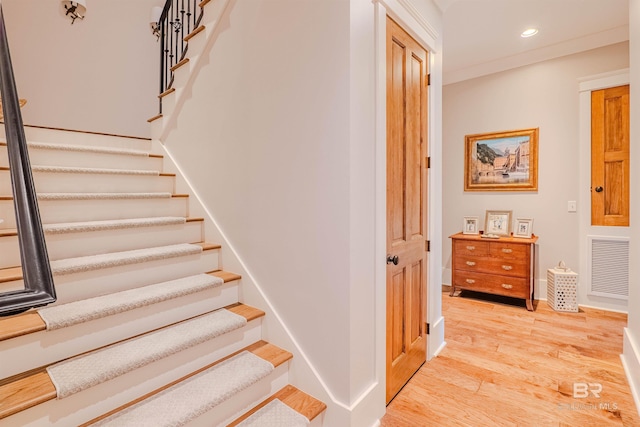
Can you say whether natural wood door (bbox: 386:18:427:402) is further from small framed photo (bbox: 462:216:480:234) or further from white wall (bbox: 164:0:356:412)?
small framed photo (bbox: 462:216:480:234)

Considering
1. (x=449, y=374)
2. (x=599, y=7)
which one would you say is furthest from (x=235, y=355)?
(x=599, y=7)

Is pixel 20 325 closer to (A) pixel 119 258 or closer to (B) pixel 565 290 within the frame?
(A) pixel 119 258

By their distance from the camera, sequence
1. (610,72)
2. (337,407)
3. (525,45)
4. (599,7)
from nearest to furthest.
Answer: (337,407), (599,7), (610,72), (525,45)

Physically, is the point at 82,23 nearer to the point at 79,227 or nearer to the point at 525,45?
the point at 79,227

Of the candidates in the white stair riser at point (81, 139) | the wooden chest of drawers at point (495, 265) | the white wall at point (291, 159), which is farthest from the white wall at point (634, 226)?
the white stair riser at point (81, 139)

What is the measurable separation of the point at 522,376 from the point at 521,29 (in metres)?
3.23

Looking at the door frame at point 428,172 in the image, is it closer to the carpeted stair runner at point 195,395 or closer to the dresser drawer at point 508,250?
the carpeted stair runner at point 195,395

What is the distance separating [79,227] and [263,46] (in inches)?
60.4

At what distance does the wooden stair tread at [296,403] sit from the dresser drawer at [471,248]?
8.70 ft

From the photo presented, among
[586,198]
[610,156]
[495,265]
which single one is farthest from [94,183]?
[610,156]

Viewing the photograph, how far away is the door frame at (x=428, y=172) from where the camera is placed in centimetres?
165

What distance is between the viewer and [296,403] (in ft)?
5.23

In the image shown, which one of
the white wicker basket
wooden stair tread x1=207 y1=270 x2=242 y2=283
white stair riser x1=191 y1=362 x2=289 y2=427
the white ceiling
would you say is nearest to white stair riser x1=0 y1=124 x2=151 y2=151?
wooden stair tread x1=207 y1=270 x2=242 y2=283

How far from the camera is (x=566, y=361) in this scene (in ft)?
7.32
